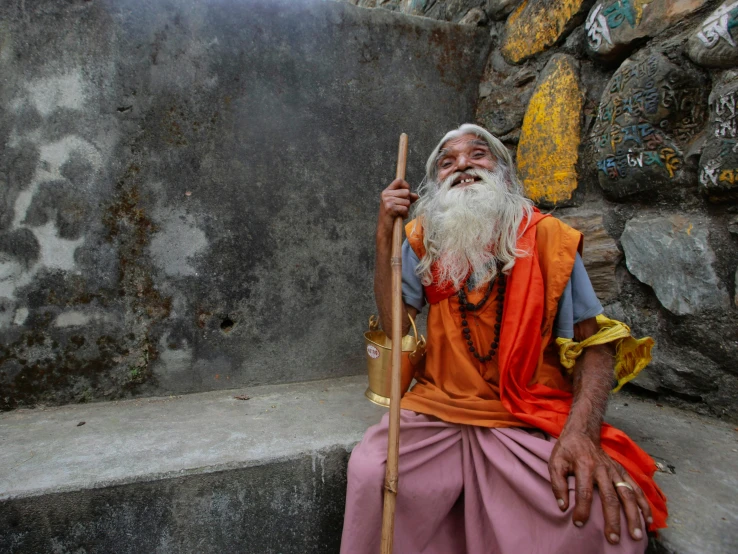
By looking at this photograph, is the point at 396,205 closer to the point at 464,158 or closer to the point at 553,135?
the point at 464,158

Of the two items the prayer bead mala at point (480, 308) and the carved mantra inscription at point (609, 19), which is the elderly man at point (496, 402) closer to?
the prayer bead mala at point (480, 308)

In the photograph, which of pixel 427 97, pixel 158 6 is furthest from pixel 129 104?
pixel 427 97

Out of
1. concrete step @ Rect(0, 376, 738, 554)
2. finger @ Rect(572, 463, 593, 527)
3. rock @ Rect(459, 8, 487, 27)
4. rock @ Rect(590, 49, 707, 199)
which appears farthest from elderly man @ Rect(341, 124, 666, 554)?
rock @ Rect(459, 8, 487, 27)

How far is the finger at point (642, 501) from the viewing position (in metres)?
1.38

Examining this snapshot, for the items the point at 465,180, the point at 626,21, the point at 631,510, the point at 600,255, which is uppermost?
the point at 626,21

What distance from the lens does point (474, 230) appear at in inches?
79.6

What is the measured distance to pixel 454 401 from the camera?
1.83 m

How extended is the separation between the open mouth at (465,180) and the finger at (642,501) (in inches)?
49.8

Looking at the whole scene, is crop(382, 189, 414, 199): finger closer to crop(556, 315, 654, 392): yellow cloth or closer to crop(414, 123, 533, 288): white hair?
crop(414, 123, 533, 288): white hair

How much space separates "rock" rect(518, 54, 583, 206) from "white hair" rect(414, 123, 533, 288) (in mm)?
757

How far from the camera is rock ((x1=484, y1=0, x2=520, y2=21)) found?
3.23 meters

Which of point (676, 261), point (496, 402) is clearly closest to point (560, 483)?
point (496, 402)

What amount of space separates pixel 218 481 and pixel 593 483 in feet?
4.26

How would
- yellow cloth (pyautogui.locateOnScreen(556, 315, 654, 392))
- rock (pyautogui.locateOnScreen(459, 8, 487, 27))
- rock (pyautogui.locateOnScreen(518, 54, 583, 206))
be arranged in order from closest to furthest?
yellow cloth (pyautogui.locateOnScreen(556, 315, 654, 392)), rock (pyautogui.locateOnScreen(518, 54, 583, 206)), rock (pyautogui.locateOnScreen(459, 8, 487, 27))
